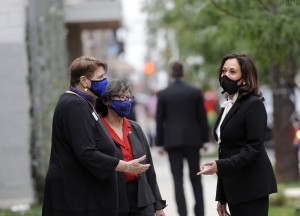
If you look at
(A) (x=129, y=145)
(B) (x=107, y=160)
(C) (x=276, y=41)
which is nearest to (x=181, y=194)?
(C) (x=276, y=41)

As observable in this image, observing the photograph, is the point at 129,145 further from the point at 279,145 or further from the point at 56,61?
the point at 279,145

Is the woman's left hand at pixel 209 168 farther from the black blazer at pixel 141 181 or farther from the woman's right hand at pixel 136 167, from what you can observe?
the black blazer at pixel 141 181

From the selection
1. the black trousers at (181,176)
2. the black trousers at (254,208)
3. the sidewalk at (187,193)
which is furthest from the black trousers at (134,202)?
the sidewalk at (187,193)

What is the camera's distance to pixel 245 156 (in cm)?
637

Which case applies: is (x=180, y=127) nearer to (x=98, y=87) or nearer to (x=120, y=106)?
(x=120, y=106)

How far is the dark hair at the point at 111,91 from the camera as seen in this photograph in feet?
22.9

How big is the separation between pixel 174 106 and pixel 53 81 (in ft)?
10.6

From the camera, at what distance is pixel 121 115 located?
7059mm

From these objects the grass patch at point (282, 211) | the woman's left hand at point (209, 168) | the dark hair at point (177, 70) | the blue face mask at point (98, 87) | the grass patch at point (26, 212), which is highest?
the blue face mask at point (98, 87)

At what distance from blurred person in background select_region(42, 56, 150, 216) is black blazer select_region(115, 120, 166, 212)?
0.41 meters

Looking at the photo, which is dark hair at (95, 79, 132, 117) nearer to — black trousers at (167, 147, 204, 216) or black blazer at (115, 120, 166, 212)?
black blazer at (115, 120, 166, 212)

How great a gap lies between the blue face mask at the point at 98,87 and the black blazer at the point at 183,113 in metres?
4.60

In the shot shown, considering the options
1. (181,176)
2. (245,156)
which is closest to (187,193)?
Answer: (181,176)

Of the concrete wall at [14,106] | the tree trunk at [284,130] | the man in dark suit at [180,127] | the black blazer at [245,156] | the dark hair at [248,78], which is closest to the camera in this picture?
the black blazer at [245,156]
